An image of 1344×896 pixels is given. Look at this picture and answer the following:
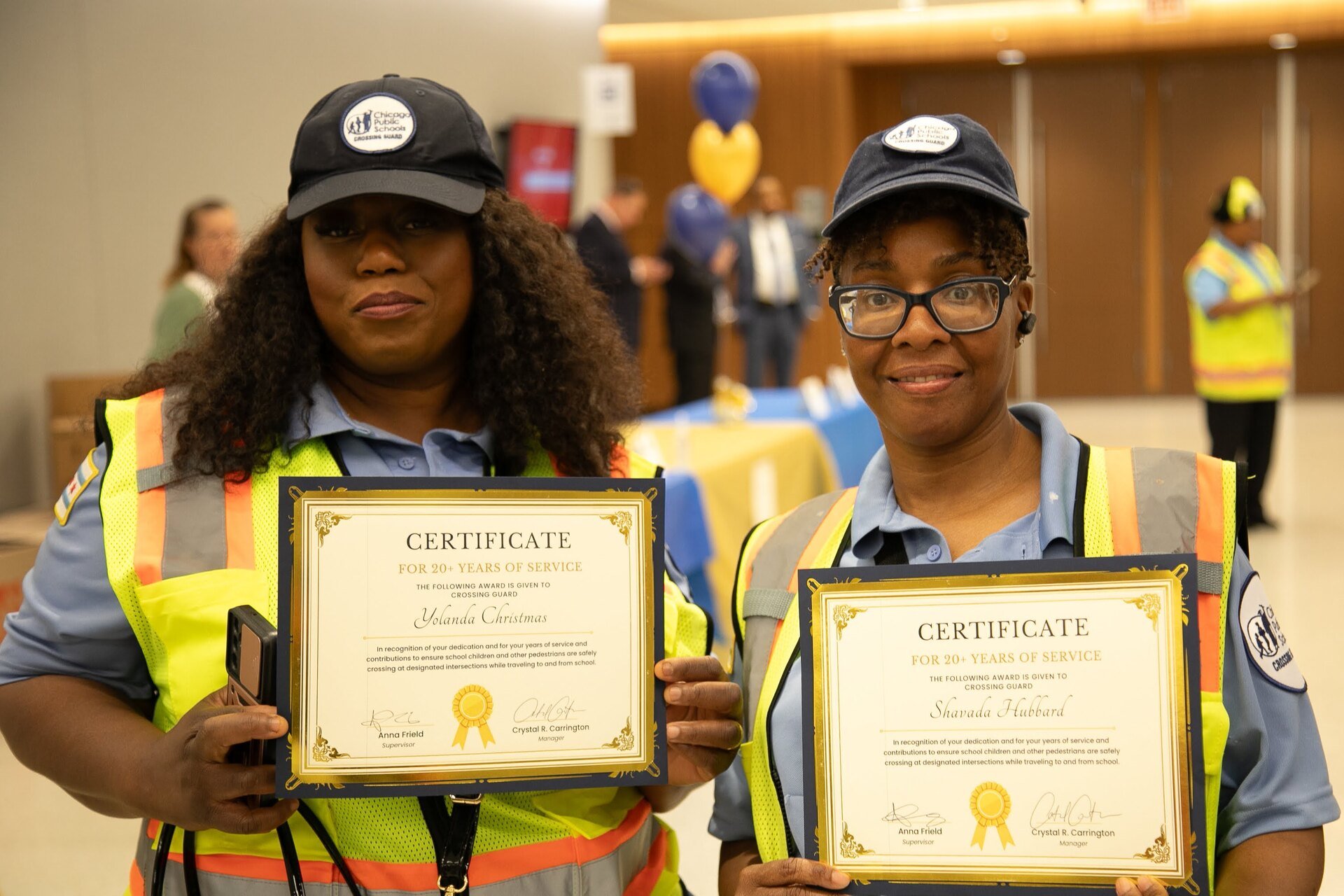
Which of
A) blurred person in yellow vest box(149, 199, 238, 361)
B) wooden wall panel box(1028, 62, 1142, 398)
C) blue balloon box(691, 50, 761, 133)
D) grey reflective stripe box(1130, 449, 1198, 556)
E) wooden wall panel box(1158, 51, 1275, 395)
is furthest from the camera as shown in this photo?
wooden wall panel box(1028, 62, 1142, 398)

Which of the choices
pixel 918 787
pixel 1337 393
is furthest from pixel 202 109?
pixel 1337 393

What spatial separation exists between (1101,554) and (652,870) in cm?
65

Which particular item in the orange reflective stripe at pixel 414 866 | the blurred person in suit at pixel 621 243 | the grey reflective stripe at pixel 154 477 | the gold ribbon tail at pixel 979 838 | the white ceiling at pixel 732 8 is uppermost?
the white ceiling at pixel 732 8

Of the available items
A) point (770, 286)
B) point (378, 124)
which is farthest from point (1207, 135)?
point (378, 124)

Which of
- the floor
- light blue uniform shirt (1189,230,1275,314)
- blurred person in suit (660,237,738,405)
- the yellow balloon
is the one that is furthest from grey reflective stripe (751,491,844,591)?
the yellow balloon

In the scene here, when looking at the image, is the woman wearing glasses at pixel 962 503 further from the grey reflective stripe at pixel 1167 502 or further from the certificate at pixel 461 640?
the certificate at pixel 461 640

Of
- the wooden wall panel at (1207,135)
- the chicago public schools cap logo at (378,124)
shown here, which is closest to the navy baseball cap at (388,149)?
the chicago public schools cap logo at (378,124)

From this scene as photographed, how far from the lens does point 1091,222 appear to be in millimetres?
14008

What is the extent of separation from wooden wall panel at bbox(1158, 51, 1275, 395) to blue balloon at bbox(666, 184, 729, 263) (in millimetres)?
6096

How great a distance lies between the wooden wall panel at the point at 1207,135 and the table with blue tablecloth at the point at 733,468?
341 inches

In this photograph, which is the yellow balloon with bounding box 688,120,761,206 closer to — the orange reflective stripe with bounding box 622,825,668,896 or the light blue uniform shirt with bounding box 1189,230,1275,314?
the light blue uniform shirt with bounding box 1189,230,1275,314

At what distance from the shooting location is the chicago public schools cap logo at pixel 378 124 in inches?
55.6

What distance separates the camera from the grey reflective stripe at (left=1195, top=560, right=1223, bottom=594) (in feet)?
3.87
